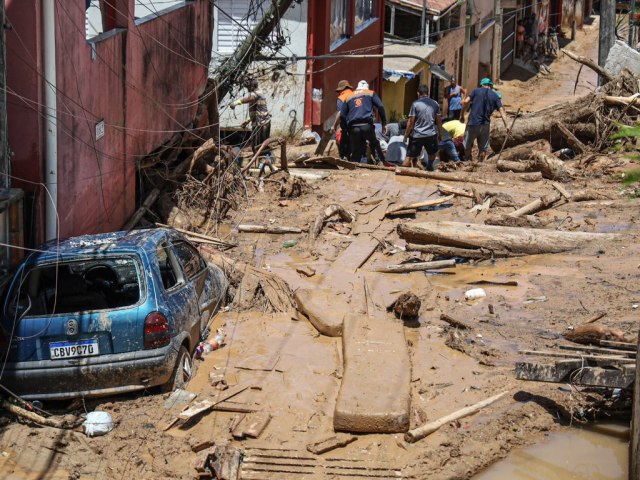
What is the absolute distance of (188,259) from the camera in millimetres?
9875

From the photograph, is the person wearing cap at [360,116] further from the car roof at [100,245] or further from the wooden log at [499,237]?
the car roof at [100,245]

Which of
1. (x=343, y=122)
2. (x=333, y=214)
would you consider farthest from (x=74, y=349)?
(x=343, y=122)

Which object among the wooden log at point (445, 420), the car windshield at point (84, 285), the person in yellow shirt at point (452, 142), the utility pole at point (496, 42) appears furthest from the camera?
the utility pole at point (496, 42)

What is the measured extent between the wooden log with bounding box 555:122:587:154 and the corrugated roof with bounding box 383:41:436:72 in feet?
35.6

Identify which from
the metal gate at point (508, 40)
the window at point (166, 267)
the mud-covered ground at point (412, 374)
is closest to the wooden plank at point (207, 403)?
the mud-covered ground at point (412, 374)

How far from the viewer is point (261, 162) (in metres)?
17.3

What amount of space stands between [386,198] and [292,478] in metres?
8.93

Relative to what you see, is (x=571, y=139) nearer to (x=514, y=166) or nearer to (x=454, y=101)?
(x=514, y=166)

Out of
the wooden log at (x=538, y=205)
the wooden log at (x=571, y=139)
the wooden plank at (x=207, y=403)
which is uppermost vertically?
the wooden log at (x=571, y=139)

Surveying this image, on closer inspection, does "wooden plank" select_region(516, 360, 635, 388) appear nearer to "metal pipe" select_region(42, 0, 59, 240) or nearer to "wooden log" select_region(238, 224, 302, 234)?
"metal pipe" select_region(42, 0, 59, 240)

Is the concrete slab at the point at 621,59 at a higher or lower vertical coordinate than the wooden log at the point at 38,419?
higher

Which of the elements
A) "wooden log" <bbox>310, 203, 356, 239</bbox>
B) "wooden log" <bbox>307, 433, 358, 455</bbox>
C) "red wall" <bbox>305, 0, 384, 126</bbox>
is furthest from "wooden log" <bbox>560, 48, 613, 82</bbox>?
"wooden log" <bbox>307, 433, 358, 455</bbox>

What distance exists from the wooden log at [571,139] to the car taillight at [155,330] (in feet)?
42.4

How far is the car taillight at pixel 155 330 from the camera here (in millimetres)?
8195
